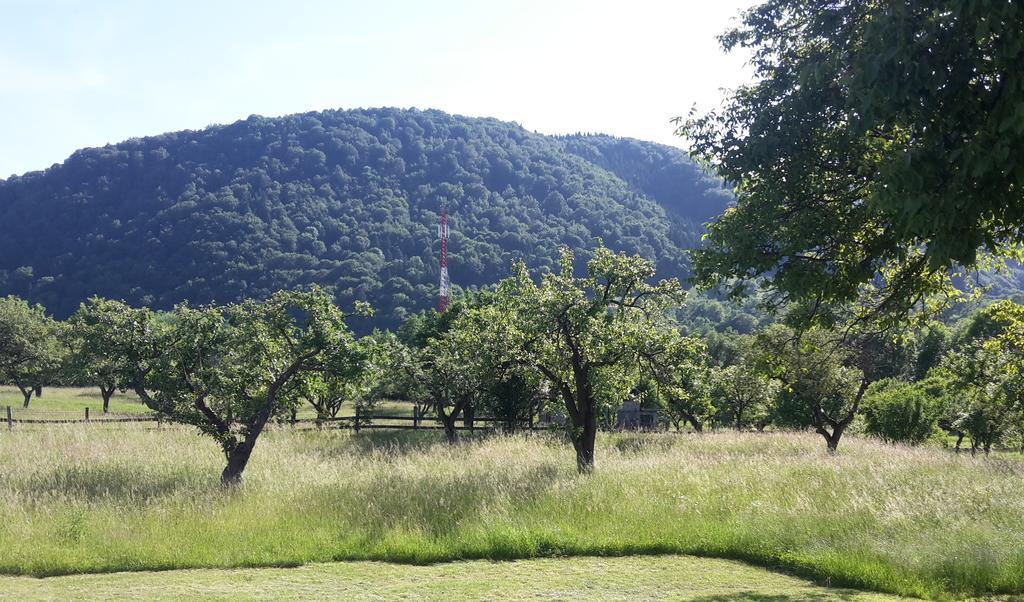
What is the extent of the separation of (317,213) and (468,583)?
15319 centimetres

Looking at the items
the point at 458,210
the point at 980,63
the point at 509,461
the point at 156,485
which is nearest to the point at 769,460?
the point at 509,461

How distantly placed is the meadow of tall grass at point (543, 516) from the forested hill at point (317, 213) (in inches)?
3713

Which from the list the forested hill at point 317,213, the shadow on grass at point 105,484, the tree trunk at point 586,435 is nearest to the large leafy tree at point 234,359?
the shadow on grass at point 105,484

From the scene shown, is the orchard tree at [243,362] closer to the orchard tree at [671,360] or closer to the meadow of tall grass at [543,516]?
the meadow of tall grass at [543,516]

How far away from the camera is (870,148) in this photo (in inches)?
292

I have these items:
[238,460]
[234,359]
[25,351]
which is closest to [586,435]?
[238,460]

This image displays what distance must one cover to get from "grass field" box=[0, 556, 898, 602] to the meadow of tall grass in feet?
1.37

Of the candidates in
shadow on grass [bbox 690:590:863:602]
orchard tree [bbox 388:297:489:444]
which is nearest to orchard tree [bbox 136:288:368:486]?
shadow on grass [bbox 690:590:863:602]

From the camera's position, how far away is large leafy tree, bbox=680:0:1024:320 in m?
4.61

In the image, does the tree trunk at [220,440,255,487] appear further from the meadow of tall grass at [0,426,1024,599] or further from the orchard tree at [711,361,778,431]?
the orchard tree at [711,361,778,431]

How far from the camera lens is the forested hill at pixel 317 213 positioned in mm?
120750

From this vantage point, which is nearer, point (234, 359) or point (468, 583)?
point (468, 583)

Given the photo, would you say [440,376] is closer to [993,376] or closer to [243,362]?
[243,362]

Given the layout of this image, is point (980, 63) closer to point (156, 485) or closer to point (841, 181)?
point (841, 181)
